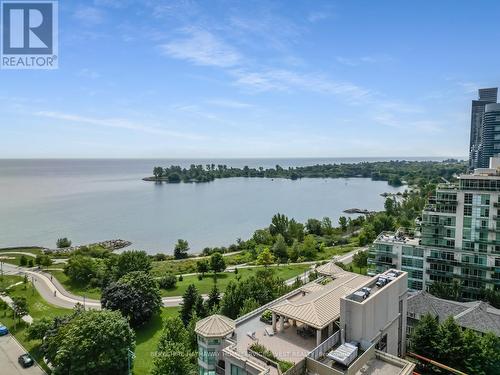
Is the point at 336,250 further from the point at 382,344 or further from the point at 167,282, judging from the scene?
the point at 382,344

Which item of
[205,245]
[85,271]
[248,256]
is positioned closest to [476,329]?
[248,256]

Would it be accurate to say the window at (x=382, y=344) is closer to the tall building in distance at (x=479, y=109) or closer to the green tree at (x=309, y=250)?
the green tree at (x=309, y=250)

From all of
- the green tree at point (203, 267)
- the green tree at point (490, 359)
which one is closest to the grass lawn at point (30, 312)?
the green tree at point (203, 267)

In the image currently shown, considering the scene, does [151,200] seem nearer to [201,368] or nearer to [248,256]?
[248,256]

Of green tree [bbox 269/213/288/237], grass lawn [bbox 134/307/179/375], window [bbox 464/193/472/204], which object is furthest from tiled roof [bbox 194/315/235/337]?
green tree [bbox 269/213/288/237]

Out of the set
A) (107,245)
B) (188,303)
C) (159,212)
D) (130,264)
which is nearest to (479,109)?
(159,212)

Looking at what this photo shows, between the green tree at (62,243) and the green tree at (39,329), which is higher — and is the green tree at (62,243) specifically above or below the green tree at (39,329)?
below
